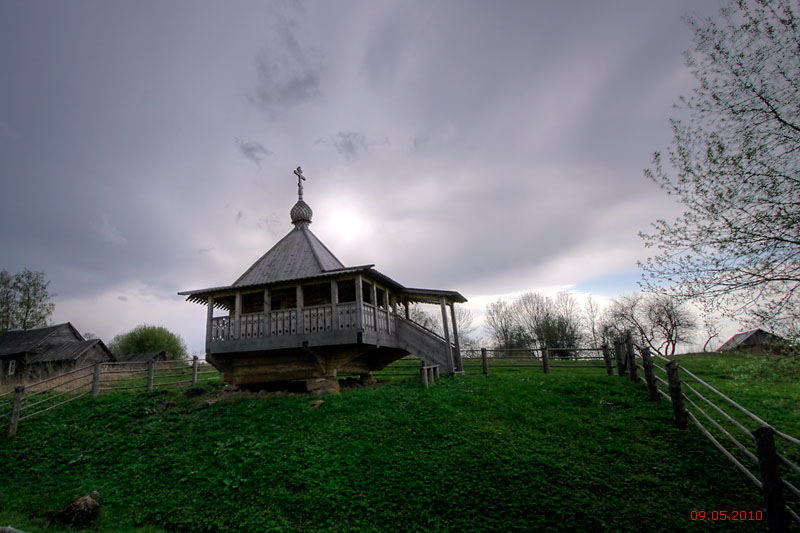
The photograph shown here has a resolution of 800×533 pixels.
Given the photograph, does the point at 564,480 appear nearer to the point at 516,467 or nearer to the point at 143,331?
the point at 516,467

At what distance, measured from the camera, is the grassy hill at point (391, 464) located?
6977 millimetres

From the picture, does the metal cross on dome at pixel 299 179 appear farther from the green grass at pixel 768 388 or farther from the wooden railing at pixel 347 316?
the green grass at pixel 768 388

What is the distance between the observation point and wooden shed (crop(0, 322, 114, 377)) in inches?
1326

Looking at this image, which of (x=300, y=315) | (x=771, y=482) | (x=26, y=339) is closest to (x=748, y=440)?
(x=771, y=482)

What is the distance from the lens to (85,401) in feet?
50.6

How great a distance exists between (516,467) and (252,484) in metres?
5.64

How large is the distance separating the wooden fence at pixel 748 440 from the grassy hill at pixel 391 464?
0.34 metres

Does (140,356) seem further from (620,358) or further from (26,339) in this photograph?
(620,358)

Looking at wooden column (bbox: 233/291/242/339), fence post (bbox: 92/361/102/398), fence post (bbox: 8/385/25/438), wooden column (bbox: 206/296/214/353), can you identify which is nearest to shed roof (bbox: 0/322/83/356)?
fence post (bbox: 92/361/102/398)

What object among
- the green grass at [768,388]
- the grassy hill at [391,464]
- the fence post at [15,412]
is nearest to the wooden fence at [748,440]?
the grassy hill at [391,464]

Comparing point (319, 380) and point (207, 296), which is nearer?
point (319, 380)

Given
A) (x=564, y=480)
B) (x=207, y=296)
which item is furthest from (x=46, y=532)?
(x=564, y=480)

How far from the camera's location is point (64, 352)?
1383 inches
